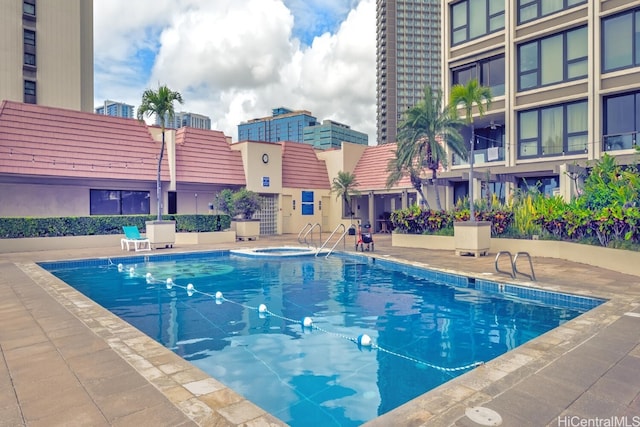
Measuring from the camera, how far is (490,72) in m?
19.4

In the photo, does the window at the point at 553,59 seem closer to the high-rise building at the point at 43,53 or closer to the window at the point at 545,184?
the window at the point at 545,184

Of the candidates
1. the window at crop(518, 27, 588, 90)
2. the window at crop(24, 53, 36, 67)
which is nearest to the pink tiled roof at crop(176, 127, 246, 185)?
the window at crop(24, 53, 36, 67)

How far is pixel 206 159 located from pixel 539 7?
16.9 metres

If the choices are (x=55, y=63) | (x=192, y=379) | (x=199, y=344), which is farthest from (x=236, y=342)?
(x=55, y=63)

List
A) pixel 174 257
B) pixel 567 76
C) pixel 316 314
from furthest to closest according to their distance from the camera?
pixel 567 76 → pixel 174 257 → pixel 316 314

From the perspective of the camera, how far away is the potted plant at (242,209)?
19203mm

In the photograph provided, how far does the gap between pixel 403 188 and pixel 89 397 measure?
20171 millimetres

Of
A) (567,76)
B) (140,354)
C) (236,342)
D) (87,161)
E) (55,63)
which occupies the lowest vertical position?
(236,342)

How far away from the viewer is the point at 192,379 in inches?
140

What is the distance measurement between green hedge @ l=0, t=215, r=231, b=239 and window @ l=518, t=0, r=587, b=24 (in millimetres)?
16393

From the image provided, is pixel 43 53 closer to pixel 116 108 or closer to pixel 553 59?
pixel 116 108

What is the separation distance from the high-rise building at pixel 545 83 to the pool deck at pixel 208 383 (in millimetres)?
11915

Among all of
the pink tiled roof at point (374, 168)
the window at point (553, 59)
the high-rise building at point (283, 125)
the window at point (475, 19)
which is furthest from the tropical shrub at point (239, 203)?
the high-rise building at point (283, 125)

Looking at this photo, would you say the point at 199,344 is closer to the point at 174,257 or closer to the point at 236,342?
the point at 236,342
